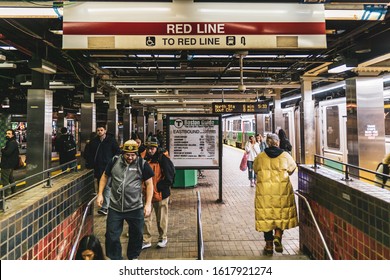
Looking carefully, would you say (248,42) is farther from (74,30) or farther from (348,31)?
(348,31)

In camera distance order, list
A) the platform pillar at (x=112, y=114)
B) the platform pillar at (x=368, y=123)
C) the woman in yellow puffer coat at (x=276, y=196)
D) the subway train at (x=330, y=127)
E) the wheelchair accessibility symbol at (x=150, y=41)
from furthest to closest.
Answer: the platform pillar at (x=112, y=114) < the subway train at (x=330, y=127) < the platform pillar at (x=368, y=123) < the woman in yellow puffer coat at (x=276, y=196) < the wheelchair accessibility symbol at (x=150, y=41)

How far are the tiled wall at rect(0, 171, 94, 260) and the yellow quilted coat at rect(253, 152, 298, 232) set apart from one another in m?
2.34

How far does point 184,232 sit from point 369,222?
288cm

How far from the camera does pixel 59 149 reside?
6.96 m

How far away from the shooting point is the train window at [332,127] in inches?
309

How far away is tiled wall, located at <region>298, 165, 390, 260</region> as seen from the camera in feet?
7.59

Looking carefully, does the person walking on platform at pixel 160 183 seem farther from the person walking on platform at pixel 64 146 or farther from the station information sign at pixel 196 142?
the person walking on platform at pixel 64 146

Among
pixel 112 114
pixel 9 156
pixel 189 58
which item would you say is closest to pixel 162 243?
pixel 189 58

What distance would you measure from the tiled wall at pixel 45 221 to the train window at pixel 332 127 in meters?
A: 6.75

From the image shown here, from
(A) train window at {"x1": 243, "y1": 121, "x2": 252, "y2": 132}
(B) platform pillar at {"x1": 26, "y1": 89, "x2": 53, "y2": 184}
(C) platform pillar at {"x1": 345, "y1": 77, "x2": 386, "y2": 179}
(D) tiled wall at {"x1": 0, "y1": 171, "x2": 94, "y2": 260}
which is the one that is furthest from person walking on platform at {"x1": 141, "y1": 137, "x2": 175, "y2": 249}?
(A) train window at {"x1": 243, "y1": 121, "x2": 252, "y2": 132}

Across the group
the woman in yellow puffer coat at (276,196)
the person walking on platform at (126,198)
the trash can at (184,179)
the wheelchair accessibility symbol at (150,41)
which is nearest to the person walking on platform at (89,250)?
the person walking on platform at (126,198)

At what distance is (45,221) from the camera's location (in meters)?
2.79

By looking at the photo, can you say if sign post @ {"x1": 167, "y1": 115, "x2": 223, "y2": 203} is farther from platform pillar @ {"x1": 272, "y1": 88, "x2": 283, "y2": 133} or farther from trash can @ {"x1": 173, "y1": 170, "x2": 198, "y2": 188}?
platform pillar @ {"x1": 272, "y1": 88, "x2": 283, "y2": 133}
